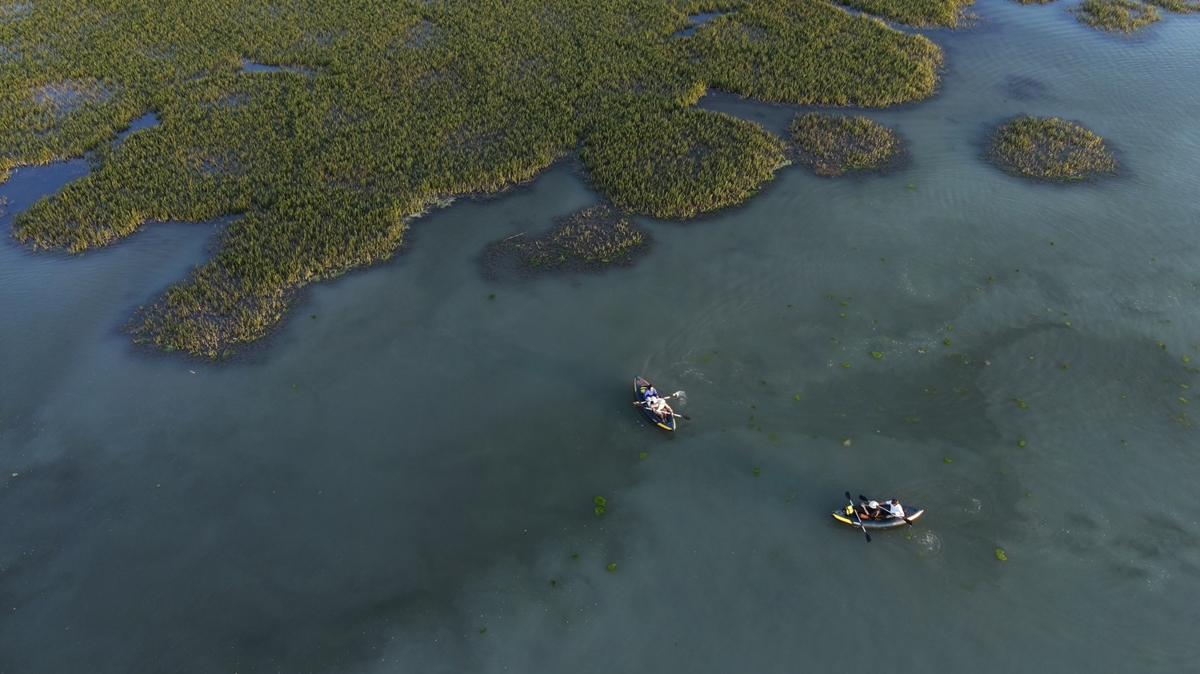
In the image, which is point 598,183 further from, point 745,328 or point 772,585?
point 772,585

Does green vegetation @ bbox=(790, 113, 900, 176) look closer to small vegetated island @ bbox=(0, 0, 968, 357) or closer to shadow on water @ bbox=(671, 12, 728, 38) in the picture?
small vegetated island @ bbox=(0, 0, 968, 357)

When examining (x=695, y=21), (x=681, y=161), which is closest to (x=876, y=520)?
(x=681, y=161)

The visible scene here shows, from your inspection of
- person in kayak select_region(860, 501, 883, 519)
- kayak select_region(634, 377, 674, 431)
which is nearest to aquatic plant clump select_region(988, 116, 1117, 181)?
person in kayak select_region(860, 501, 883, 519)

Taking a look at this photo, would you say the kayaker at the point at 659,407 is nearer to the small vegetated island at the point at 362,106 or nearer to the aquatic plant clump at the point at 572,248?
the aquatic plant clump at the point at 572,248

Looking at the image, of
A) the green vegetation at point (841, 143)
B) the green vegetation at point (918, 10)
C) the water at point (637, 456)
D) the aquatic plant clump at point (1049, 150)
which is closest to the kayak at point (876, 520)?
the water at point (637, 456)

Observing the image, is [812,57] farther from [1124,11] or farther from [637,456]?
[637,456]

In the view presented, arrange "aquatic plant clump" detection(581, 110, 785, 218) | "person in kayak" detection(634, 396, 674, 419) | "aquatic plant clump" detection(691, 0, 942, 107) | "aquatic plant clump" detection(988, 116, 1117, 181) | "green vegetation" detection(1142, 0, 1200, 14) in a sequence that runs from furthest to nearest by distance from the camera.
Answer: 1. "green vegetation" detection(1142, 0, 1200, 14)
2. "aquatic plant clump" detection(691, 0, 942, 107)
3. "aquatic plant clump" detection(988, 116, 1117, 181)
4. "aquatic plant clump" detection(581, 110, 785, 218)
5. "person in kayak" detection(634, 396, 674, 419)
